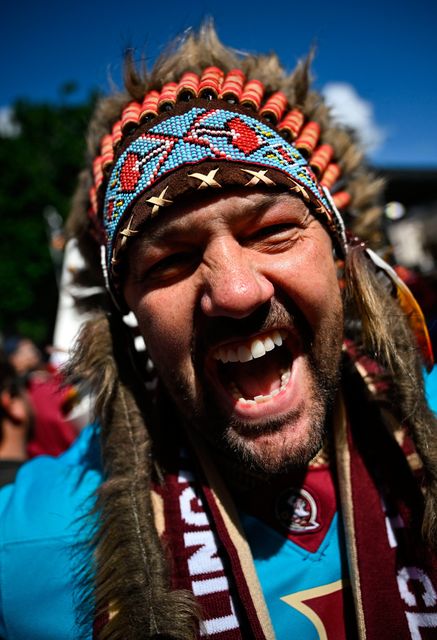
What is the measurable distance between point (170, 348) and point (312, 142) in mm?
905

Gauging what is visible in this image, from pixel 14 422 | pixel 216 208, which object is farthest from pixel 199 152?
pixel 14 422

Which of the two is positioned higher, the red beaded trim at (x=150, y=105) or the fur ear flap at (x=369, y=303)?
the red beaded trim at (x=150, y=105)

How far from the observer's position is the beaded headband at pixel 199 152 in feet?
4.30

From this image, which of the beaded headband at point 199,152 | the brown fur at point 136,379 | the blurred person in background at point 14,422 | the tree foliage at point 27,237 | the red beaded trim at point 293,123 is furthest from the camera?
the tree foliage at point 27,237

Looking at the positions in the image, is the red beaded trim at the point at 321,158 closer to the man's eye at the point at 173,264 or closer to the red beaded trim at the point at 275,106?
the red beaded trim at the point at 275,106

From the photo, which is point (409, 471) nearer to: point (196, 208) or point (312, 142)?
point (196, 208)

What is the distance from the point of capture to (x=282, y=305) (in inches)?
52.5

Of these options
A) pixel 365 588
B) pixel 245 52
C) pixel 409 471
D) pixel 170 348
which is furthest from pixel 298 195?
pixel 365 588

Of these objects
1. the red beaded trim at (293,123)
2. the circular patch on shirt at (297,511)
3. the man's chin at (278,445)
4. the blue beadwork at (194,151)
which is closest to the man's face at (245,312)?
the man's chin at (278,445)

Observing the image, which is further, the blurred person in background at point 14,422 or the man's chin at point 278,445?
the blurred person in background at point 14,422

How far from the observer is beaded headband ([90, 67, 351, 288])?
4.30 ft

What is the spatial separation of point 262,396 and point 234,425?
126 mm

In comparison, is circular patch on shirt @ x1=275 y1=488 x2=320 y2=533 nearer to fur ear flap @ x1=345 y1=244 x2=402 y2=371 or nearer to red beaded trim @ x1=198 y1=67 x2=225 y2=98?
fur ear flap @ x1=345 y1=244 x2=402 y2=371

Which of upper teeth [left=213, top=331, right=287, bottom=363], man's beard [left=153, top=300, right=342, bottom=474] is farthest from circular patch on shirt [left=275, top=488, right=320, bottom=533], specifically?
upper teeth [left=213, top=331, right=287, bottom=363]
